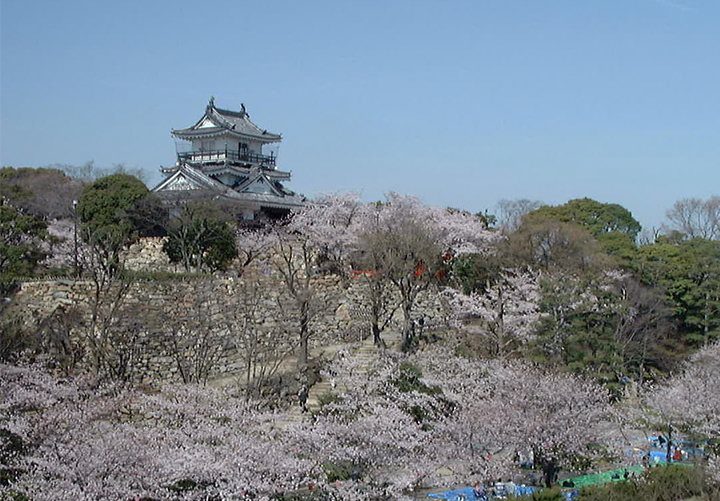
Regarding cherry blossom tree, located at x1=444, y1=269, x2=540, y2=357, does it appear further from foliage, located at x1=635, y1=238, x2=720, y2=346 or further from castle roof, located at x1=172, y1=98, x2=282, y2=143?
castle roof, located at x1=172, y1=98, x2=282, y2=143

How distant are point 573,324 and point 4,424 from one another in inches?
503

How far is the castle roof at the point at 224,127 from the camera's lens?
35.3m

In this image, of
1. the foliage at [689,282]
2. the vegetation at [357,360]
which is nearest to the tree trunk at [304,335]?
the vegetation at [357,360]

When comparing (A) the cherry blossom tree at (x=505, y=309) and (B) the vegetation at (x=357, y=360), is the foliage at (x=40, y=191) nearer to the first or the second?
(B) the vegetation at (x=357, y=360)

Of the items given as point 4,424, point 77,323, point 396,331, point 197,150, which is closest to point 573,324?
point 396,331

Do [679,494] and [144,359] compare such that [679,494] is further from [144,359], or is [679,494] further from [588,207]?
[588,207]

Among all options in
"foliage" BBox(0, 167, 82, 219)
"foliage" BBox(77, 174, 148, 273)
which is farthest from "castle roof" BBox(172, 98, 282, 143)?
"foliage" BBox(77, 174, 148, 273)

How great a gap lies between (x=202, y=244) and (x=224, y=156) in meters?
13.1

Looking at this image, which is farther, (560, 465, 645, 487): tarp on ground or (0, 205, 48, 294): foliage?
(0, 205, 48, 294): foliage

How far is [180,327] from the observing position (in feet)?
55.1

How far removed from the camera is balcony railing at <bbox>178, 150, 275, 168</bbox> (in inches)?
1388

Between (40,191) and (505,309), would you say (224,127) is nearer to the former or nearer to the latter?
(40,191)

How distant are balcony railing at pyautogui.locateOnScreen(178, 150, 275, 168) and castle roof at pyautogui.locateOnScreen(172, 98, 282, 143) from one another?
29.5 inches

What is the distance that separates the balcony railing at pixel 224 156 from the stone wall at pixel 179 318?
1650cm
